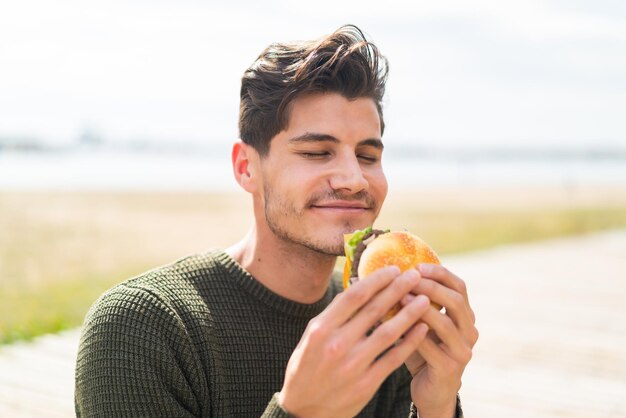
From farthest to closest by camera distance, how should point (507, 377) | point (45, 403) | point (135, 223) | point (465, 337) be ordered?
point (135, 223) → point (507, 377) → point (45, 403) → point (465, 337)

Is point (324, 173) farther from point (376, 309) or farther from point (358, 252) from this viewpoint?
point (376, 309)

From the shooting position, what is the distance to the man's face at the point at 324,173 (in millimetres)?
2768

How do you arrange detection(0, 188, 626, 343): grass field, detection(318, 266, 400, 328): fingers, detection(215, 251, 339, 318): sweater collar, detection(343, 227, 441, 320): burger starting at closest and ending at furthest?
detection(318, 266, 400, 328): fingers → detection(343, 227, 441, 320): burger → detection(215, 251, 339, 318): sweater collar → detection(0, 188, 626, 343): grass field

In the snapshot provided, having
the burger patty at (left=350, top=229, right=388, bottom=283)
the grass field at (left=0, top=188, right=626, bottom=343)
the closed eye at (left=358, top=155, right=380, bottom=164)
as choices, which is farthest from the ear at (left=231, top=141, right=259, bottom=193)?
the grass field at (left=0, top=188, right=626, bottom=343)

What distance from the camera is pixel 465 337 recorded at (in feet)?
7.61

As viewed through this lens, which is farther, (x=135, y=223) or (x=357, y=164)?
(x=135, y=223)

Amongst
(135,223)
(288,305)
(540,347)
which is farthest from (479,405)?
(135,223)

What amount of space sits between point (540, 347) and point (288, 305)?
4657mm

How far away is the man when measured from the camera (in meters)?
2.08

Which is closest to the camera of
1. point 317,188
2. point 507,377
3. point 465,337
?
point 465,337

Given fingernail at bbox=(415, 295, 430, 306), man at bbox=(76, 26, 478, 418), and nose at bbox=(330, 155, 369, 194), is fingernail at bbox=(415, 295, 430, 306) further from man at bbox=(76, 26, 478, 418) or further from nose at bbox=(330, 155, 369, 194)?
nose at bbox=(330, 155, 369, 194)

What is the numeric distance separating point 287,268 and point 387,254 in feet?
3.03

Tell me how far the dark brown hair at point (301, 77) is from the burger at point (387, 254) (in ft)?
2.46

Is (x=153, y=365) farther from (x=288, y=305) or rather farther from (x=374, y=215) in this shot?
(x=374, y=215)
